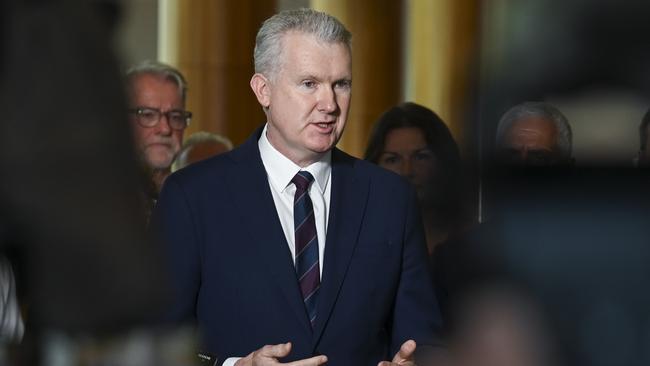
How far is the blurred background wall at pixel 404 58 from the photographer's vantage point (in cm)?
476

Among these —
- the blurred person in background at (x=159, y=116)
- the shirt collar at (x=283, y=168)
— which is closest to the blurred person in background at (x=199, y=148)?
the blurred person in background at (x=159, y=116)

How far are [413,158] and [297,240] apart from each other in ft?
5.94

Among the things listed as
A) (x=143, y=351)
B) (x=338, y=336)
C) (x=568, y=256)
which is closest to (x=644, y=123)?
(x=338, y=336)

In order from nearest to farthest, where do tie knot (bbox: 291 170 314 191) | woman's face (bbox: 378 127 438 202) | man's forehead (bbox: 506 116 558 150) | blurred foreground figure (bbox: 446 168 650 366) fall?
blurred foreground figure (bbox: 446 168 650 366) → man's forehead (bbox: 506 116 558 150) → tie knot (bbox: 291 170 314 191) → woman's face (bbox: 378 127 438 202)

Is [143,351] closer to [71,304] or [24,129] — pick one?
[71,304]

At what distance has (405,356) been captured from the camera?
420cm

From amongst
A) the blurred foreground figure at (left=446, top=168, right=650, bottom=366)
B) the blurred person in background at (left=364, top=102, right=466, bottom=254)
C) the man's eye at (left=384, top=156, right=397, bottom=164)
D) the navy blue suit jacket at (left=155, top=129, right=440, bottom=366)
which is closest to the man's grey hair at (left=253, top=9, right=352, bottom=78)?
the navy blue suit jacket at (left=155, top=129, right=440, bottom=366)

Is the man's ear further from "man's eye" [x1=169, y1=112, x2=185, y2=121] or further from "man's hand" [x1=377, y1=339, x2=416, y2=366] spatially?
"man's eye" [x1=169, y1=112, x2=185, y2=121]

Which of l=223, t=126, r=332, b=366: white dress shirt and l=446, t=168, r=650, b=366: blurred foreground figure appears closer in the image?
l=446, t=168, r=650, b=366: blurred foreground figure

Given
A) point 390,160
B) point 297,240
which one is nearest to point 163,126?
point 390,160

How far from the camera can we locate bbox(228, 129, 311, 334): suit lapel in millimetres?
4320

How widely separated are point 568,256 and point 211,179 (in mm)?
2023

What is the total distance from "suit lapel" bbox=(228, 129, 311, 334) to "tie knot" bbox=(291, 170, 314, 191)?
3.2 inches

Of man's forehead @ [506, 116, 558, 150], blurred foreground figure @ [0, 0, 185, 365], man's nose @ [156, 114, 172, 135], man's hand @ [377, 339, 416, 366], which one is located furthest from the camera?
man's nose @ [156, 114, 172, 135]
